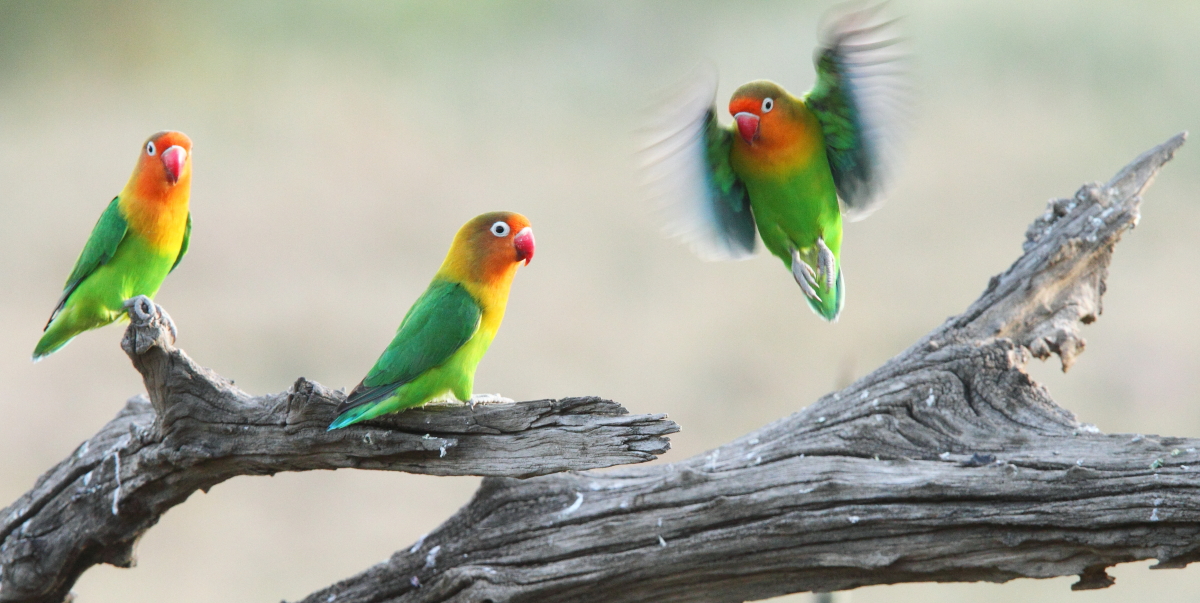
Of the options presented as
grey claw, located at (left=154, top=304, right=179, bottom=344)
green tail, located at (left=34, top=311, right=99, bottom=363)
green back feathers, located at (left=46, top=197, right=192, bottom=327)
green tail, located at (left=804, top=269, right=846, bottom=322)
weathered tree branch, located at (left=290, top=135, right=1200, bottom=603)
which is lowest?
weathered tree branch, located at (left=290, top=135, right=1200, bottom=603)

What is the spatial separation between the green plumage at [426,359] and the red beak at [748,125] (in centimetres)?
97

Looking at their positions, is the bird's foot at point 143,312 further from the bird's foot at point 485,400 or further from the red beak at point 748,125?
the red beak at point 748,125

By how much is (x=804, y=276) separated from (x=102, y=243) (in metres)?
2.18

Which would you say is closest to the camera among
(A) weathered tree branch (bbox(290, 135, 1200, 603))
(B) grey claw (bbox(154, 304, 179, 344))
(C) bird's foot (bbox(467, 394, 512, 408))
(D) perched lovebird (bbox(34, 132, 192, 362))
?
(A) weathered tree branch (bbox(290, 135, 1200, 603))

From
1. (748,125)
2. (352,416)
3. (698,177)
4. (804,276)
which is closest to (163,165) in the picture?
(352,416)

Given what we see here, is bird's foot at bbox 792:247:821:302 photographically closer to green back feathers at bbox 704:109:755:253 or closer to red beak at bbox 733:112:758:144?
green back feathers at bbox 704:109:755:253

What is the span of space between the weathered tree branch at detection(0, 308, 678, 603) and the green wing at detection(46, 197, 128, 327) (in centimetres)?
40

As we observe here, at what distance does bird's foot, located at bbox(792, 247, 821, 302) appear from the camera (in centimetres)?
302

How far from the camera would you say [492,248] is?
2.56m

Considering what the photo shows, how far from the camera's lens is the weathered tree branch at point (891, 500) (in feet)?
7.66

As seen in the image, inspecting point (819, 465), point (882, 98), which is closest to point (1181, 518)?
point (819, 465)

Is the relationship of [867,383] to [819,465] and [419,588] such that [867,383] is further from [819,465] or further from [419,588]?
[419,588]

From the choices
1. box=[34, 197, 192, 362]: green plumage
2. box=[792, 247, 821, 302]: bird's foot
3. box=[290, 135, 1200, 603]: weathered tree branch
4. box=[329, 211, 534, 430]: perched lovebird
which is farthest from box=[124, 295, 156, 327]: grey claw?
box=[792, 247, 821, 302]: bird's foot

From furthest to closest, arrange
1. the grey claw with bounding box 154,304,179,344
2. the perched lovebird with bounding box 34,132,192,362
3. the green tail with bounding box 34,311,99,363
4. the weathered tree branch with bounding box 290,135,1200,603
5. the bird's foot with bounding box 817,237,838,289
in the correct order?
the bird's foot with bounding box 817,237,838,289, the green tail with bounding box 34,311,99,363, the perched lovebird with bounding box 34,132,192,362, the grey claw with bounding box 154,304,179,344, the weathered tree branch with bounding box 290,135,1200,603
